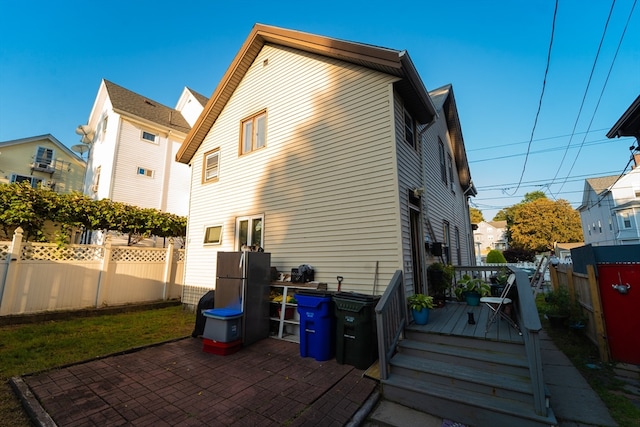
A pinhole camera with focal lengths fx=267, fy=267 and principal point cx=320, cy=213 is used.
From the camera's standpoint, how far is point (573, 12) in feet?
21.3

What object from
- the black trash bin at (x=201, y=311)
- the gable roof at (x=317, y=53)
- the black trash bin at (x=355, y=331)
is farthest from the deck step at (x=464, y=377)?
the gable roof at (x=317, y=53)

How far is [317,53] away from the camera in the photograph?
729 cm

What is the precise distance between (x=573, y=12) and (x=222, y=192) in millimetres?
10713

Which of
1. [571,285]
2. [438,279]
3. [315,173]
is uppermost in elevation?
[315,173]

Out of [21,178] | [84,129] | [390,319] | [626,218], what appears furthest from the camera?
[626,218]

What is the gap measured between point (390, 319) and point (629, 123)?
10.3 m

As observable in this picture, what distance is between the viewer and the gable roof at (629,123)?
7.70m

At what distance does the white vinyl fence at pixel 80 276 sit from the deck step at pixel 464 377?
387 inches

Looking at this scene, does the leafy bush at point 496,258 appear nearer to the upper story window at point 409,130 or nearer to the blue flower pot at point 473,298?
the blue flower pot at point 473,298

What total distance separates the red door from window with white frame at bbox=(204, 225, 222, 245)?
9.35 metres

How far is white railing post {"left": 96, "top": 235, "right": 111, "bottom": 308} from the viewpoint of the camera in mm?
8906

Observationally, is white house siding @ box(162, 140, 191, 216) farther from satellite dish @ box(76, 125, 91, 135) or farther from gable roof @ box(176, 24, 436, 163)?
satellite dish @ box(76, 125, 91, 135)

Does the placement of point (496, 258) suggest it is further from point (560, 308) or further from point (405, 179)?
point (405, 179)

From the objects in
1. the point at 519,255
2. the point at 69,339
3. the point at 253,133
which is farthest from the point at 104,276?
the point at 519,255
